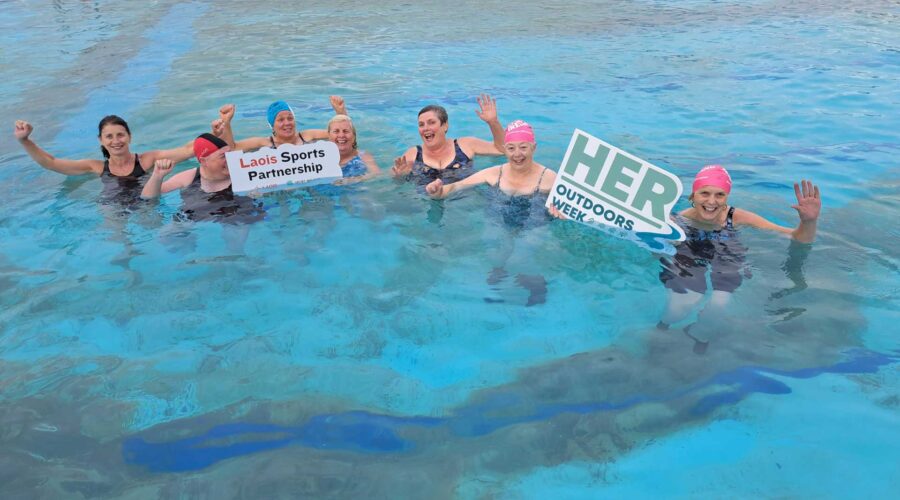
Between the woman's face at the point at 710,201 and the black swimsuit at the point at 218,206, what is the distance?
388 cm

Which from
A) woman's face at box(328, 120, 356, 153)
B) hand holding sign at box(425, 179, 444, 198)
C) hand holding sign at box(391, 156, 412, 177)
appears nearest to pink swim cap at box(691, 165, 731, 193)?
hand holding sign at box(425, 179, 444, 198)

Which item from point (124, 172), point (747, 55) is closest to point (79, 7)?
point (124, 172)

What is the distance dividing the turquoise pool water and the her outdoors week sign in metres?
0.31

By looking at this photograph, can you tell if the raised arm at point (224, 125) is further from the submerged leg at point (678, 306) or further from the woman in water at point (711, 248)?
the submerged leg at point (678, 306)

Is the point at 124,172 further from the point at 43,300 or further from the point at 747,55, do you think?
the point at 747,55

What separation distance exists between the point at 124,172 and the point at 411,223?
3186 mm

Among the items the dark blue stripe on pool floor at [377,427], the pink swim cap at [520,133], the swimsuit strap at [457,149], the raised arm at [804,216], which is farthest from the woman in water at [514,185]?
the dark blue stripe on pool floor at [377,427]

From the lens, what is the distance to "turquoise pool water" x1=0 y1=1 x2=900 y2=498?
3.51 m

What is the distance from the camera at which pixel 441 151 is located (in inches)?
288

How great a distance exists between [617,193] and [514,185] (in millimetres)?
1321

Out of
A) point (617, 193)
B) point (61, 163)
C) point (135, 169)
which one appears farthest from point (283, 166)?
point (617, 193)

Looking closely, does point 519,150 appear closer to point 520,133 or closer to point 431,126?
point 520,133

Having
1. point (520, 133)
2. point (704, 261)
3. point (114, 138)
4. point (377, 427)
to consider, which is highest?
point (520, 133)

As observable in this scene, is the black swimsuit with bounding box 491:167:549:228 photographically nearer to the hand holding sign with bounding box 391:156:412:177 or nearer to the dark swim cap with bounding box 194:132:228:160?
the hand holding sign with bounding box 391:156:412:177
